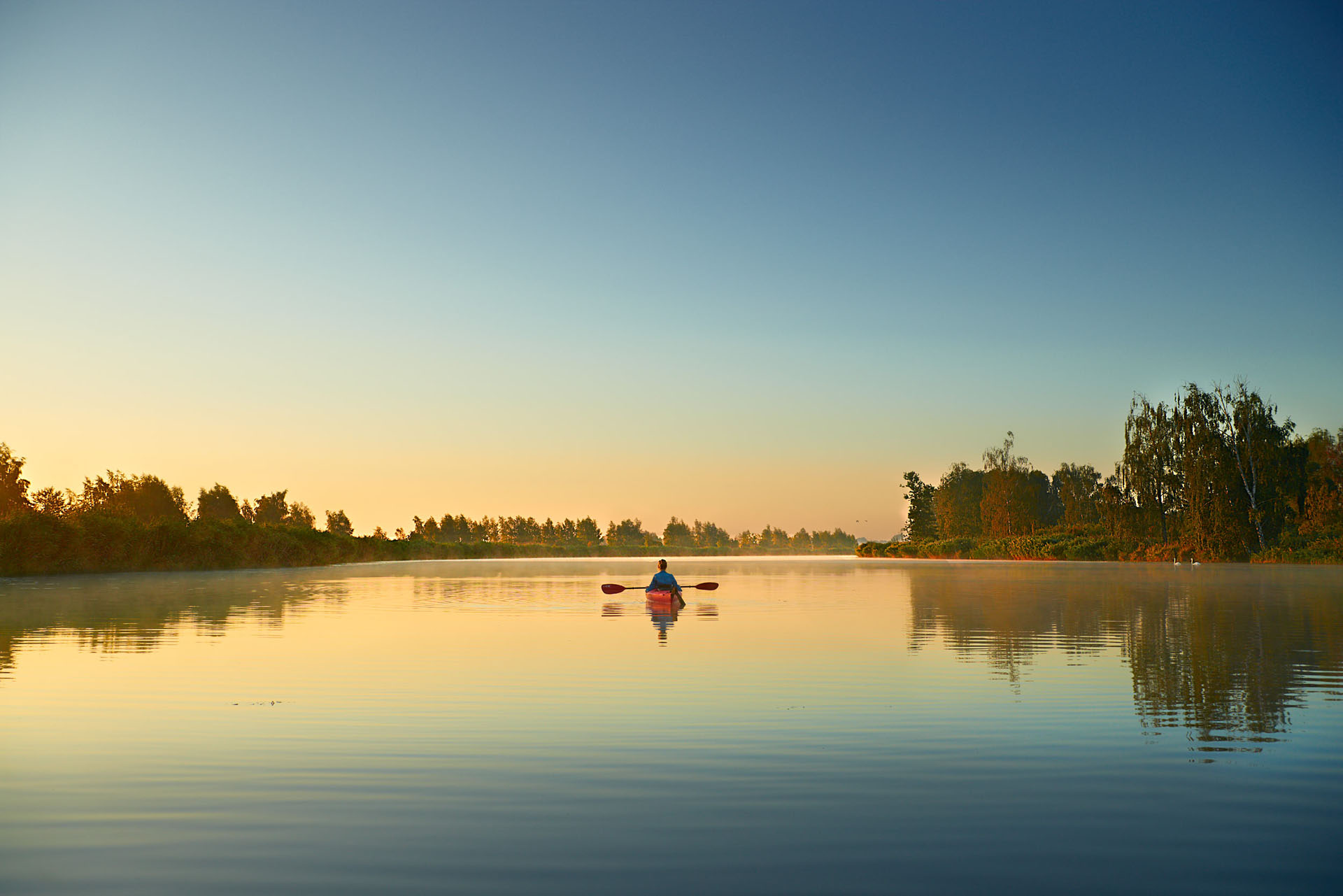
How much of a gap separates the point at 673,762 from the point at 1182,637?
1692cm

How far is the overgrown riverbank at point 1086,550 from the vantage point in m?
69.4

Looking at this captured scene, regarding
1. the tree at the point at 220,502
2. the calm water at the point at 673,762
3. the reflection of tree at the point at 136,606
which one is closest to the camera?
the calm water at the point at 673,762

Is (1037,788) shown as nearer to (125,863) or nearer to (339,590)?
(125,863)

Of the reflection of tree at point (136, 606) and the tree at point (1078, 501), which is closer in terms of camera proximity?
the reflection of tree at point (136, 606)

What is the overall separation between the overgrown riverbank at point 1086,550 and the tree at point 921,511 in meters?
7.53

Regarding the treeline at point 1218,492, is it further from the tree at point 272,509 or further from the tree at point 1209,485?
the tree at point 272,509

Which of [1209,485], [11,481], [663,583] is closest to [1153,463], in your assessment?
[1209,485]

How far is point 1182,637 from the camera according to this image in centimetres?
2155

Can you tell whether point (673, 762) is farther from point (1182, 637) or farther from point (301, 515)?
point (301, 515)

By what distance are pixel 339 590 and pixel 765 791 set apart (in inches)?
1624

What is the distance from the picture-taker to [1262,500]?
7144 centimetres

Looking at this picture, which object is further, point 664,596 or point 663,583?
point 663,583

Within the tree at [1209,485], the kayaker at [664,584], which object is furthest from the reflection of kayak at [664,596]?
the tree at [1209,485]

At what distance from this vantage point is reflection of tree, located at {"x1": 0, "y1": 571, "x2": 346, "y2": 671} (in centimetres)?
2195
